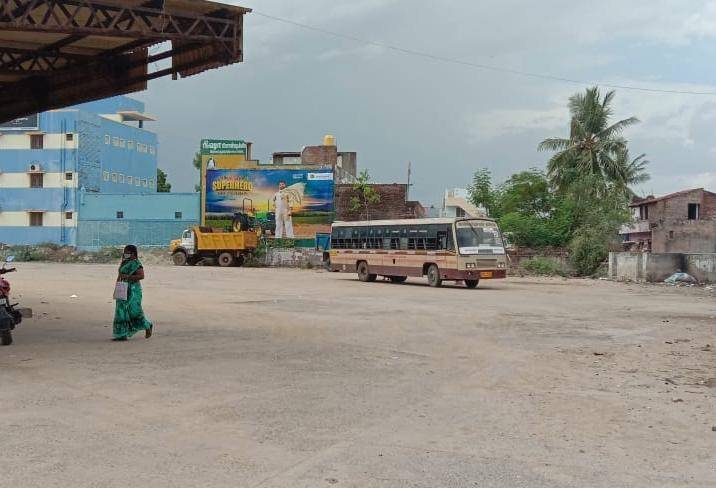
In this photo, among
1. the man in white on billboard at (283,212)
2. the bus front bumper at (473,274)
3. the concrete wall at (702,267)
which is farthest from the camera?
the man in white on billboard at (283,212)

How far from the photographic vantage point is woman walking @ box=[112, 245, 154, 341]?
1202cm

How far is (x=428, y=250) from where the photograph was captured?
Answer: 2908cm

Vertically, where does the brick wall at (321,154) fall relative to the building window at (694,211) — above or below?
above

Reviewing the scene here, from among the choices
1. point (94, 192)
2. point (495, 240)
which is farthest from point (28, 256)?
point (495, 240)

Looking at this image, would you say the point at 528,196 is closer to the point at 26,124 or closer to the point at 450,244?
the point at 450,244

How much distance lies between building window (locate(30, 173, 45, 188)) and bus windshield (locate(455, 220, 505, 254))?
145 ft

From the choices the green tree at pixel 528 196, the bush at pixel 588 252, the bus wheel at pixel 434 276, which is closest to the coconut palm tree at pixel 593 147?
the green tree at pixel 528 196

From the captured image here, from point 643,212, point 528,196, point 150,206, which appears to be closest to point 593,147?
point 528,196

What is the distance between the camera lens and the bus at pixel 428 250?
90.9ft

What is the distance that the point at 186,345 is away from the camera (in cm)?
1173

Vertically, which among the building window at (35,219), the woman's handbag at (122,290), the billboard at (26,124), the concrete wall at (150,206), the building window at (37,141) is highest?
the billboard at (26,124)

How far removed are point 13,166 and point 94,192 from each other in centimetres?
746

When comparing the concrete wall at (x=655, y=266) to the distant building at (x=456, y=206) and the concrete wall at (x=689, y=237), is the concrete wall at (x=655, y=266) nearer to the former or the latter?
the concrete wall at (x=689, y=237)

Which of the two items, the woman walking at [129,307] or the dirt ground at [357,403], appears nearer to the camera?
the dirt ground at [357,403]
